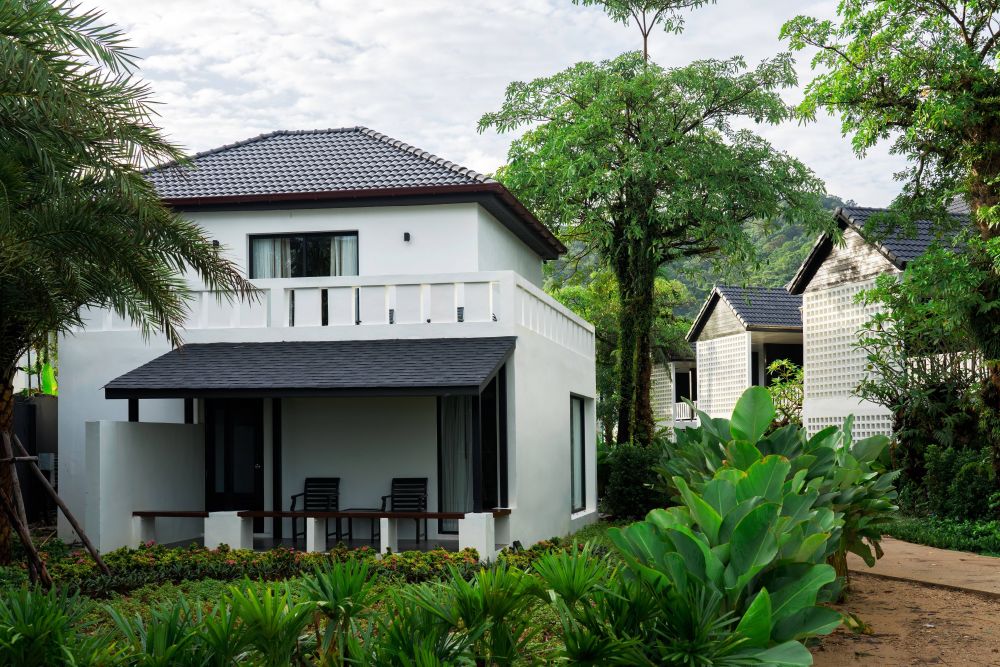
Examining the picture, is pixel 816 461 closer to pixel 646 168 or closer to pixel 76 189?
pixel 76 189

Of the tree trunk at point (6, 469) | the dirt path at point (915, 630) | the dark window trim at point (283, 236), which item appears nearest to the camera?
the dirt path at point (915, 630)

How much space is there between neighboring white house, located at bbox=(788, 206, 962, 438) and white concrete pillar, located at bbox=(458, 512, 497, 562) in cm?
1220

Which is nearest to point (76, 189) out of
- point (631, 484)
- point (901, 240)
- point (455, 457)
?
point (455, 457)

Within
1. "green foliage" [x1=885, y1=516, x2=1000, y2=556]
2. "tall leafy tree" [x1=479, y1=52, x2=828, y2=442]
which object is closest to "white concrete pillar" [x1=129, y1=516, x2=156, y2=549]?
"green foliage" [x1=885, y1=516, x2=1000, y2=556]

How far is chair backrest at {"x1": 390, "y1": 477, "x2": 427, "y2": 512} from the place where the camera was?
1603 cm

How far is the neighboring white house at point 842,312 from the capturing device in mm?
23266

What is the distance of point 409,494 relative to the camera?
16.1m

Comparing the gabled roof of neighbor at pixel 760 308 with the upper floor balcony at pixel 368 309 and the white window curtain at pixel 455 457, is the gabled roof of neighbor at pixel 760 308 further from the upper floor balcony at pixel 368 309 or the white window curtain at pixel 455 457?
the white window curtain at pixel 455 457

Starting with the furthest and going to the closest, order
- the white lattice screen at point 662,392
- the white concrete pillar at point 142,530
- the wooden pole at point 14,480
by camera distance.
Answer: the white lattice screen at point 662,392, the white concrete pillar at point 142,530, the wooden pole at point 14,480

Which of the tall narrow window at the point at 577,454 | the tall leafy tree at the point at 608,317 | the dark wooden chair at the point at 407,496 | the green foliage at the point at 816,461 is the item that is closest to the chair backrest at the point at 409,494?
the dark wooden chair at the point at 407,496

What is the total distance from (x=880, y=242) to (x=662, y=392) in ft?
83.6

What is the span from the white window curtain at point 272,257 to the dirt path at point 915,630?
11232 millimetres

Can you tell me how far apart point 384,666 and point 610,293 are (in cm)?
2822

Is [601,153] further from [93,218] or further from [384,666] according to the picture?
[384,666]
